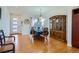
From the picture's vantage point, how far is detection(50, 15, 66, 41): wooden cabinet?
93.8 inches

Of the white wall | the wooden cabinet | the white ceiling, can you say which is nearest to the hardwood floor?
the wooden cabinet

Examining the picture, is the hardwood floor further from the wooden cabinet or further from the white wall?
the white wall

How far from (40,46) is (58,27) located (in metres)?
0.57

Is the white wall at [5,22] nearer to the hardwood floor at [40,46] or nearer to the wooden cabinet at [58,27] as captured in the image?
the hardwood floor at [40,46]

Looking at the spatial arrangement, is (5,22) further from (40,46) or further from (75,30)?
(75,30)

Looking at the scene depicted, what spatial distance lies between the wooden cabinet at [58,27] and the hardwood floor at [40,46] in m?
0.11

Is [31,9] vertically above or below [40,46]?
above

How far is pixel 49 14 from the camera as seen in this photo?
240 cm

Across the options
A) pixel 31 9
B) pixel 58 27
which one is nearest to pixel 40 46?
pixel 58 27

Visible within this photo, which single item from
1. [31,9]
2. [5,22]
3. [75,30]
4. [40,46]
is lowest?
[40,46]

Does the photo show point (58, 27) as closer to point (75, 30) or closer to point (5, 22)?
point (75, 30)

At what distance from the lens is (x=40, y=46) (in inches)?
93.9

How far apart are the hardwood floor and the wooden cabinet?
0.11 m
